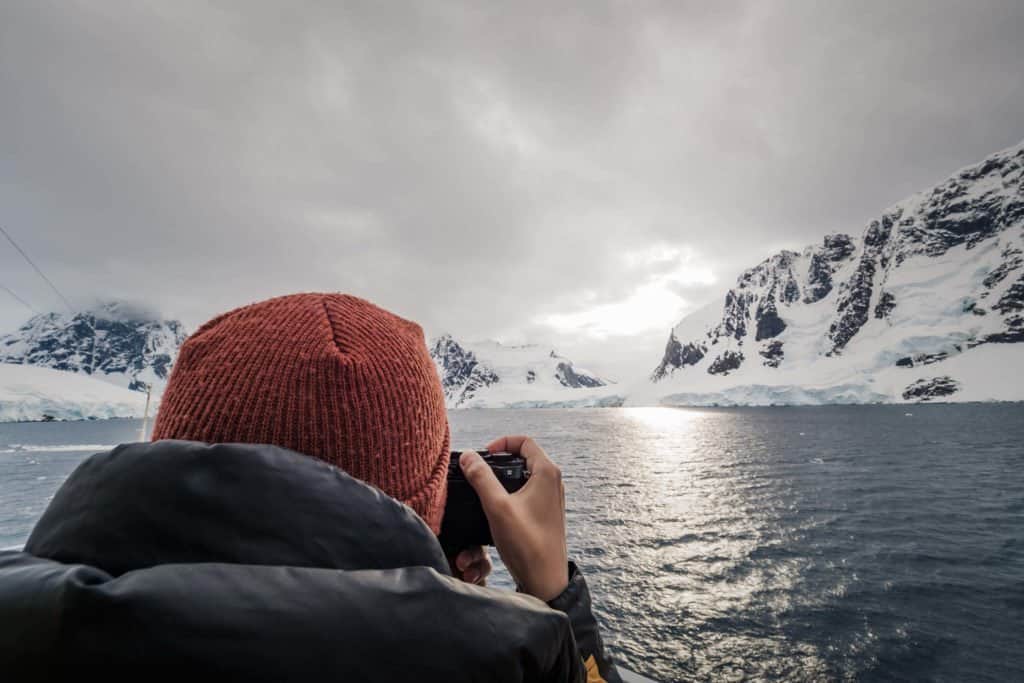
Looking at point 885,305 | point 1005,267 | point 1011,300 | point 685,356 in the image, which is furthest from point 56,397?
point 1005,267

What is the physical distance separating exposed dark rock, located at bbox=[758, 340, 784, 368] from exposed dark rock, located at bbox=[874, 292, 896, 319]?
90.1ft

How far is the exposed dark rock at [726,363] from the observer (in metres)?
162

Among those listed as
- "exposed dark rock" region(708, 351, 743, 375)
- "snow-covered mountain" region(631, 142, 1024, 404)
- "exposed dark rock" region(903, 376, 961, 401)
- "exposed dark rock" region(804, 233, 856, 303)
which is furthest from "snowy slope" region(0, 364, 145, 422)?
"exposed dark rock" region(804, 233, 856, 303)

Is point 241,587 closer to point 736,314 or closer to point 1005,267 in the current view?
point 1005,267

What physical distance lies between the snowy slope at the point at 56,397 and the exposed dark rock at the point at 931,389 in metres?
194

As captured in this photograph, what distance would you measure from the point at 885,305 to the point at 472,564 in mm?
171778

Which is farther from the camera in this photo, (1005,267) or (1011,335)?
(1005,267)

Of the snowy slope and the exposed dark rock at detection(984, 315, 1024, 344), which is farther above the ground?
the exposed dark rock at detection(984, 315, 1024, 344)

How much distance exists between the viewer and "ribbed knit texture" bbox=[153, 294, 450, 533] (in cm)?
94

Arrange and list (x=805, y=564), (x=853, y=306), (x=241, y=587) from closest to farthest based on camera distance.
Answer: (x=241, y=587) → (x=805, y=564) → (x=853, y=306)

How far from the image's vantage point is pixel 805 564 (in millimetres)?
13133

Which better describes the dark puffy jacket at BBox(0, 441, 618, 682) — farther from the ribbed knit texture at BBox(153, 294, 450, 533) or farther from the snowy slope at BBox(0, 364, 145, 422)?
the snowy slope at BBox(0, 364, 145, 422)

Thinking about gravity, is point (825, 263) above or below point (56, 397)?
above

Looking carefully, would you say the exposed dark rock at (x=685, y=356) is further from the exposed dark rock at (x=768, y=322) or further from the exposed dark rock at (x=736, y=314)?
the exposed dark rock at (x=768, y=322)
